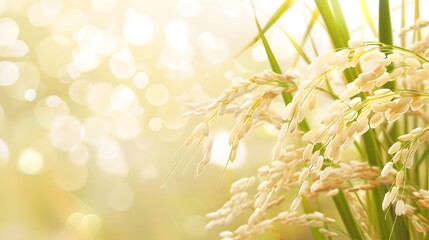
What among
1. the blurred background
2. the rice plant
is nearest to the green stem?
the rice plant

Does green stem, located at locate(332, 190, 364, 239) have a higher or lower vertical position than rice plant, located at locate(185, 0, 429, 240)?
lower

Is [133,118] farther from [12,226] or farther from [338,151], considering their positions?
[338,151]

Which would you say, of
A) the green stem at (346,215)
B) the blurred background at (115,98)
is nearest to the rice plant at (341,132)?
the green stem at (346,215)

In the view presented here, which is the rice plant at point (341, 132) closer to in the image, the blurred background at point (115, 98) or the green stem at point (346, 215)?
the green stem at point (346, 215)

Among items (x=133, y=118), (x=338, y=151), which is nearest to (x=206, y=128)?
(x=338, y=151)

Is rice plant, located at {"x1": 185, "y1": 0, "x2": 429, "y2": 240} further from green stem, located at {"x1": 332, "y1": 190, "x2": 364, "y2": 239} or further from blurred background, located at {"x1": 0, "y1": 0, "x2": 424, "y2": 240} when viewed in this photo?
blurred background, located at {"x1": 0, "y1": 0, "x2": 424, "y2": 240}

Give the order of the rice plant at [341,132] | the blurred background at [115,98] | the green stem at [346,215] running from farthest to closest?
1. the blurred background at [115,98]
2. the green stem at [346,215]
3. the rice plant at [341,132]
